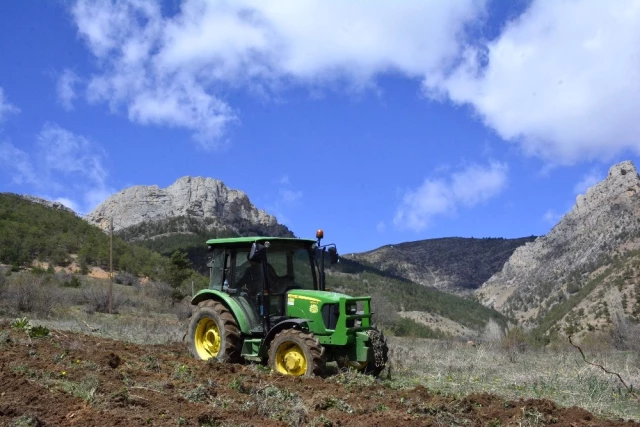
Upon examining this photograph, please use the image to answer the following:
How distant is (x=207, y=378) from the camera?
7617 mm

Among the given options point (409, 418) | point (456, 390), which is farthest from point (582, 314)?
point (409, 418)

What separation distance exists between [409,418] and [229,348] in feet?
14.4

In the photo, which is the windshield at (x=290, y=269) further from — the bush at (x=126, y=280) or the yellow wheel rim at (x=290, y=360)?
the bush at (x=126, y=280)

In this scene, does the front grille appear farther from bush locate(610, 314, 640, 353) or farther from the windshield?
bush locate(610, 314, 640, 353)

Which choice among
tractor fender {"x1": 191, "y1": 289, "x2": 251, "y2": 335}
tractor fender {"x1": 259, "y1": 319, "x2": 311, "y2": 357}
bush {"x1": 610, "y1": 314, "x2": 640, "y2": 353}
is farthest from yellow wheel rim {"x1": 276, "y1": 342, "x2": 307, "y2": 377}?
bush {"x1": 610, "y1": 314, "x2": 640, "y2": 353}

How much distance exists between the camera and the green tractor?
875 cm

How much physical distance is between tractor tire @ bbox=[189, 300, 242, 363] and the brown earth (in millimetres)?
1175

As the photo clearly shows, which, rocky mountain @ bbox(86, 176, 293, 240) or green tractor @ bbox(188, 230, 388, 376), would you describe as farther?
rocky mountain @ bbox(86, 176, 293, 240)

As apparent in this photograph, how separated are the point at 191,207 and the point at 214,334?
391 feet

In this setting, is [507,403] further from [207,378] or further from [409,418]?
[207,378]

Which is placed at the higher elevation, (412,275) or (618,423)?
(412,275)

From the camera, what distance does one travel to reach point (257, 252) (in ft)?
29.1

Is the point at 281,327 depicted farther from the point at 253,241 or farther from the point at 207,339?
the point at 207,339

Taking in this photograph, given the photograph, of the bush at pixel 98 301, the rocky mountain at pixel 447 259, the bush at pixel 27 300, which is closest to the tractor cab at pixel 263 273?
the bush at pixel 27 300
